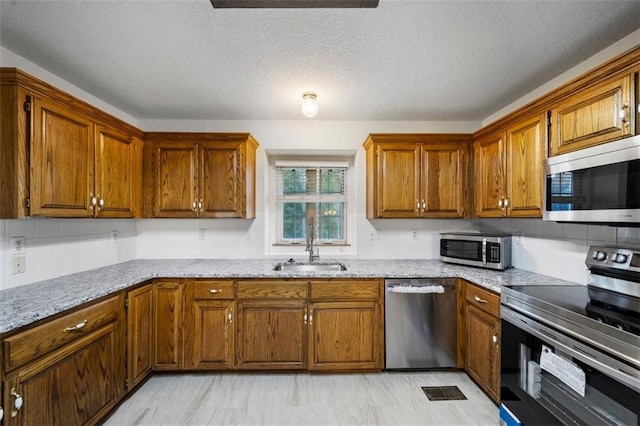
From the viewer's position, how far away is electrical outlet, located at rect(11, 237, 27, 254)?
1822 millimetres

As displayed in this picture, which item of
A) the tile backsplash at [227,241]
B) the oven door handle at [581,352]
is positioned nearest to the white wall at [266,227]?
the tile backsplash at [227,241]

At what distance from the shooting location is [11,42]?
1.72 meters

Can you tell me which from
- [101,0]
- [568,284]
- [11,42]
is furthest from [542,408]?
[11,42]

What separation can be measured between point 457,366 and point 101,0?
334 cm

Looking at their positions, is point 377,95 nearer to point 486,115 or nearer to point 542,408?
point 486,115

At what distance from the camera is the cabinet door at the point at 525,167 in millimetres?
1979

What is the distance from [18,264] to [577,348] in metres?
3.17

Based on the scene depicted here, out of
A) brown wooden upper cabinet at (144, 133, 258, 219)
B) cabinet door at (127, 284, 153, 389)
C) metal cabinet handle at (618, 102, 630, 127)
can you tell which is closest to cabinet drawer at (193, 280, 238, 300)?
cabinet door at (127, 284, 153, 389)

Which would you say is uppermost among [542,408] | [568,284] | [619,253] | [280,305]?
[619,253]

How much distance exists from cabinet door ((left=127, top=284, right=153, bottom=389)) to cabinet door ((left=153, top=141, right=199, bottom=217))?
737mm

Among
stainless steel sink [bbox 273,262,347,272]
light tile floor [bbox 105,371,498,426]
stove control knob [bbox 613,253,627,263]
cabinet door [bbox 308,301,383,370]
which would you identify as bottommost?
light tile floor [bbox 105,371,498,426]

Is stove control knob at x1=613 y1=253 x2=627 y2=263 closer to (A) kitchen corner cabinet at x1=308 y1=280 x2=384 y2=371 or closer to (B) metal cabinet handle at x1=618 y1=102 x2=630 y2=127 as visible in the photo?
(B) metal cabinet handle at x1=618 y1=102 x2=630 y2=127

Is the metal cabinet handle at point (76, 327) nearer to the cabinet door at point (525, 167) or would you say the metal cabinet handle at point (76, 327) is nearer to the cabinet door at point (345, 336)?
the cabinet door at point (345, 336)

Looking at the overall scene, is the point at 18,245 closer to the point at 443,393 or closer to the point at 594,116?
the point at 443,393
